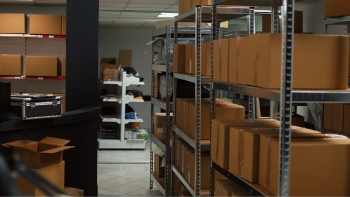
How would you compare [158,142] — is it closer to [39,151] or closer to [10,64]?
[39,151]

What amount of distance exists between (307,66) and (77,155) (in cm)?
321

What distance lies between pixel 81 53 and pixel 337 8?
9.53 ft

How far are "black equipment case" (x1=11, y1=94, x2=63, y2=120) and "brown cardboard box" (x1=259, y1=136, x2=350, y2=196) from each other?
2.51 m

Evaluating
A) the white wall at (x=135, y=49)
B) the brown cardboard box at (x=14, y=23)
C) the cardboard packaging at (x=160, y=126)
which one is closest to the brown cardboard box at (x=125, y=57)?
the white wall at (x=135, y=49)

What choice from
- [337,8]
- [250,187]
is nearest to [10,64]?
[337,8]

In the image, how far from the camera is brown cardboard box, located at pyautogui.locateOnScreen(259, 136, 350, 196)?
6.87ft

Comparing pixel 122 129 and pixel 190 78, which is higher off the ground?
pixel 190 78

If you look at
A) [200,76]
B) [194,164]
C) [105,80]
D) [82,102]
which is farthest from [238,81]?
[105,80]

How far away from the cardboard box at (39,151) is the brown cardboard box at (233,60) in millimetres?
1573

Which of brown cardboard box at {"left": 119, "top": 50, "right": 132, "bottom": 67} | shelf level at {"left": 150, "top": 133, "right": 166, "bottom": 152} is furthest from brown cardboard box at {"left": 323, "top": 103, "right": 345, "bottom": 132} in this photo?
brown cardboard box at {"left": 119, "top": 50, "right": 132, "bottom": 67}

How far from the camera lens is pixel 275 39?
2188 mm

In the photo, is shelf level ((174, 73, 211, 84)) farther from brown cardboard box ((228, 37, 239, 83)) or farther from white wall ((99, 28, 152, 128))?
white wall ((99, 28, 152, 128))

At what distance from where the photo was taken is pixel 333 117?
4.37 meters

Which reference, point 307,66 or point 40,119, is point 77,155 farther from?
point 307,66
